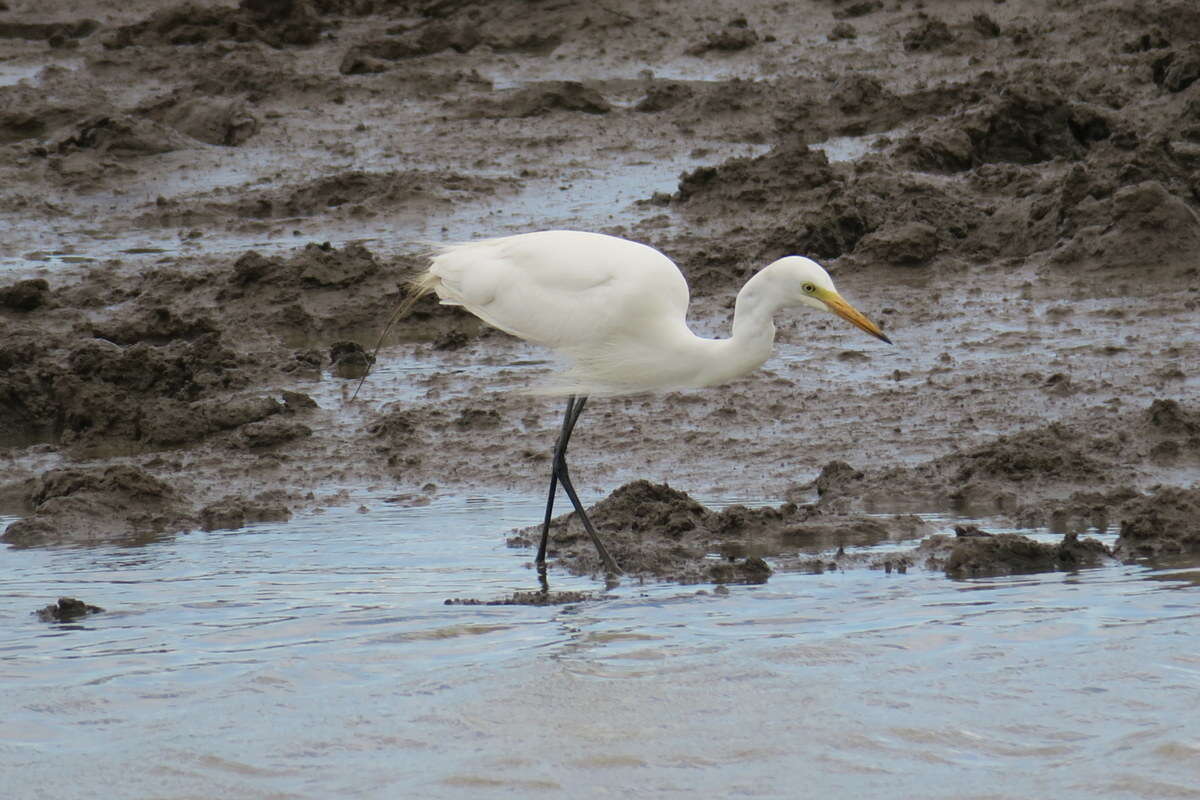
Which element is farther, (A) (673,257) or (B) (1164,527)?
(A) (673,257)

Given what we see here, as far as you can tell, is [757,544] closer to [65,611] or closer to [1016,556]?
[1016,556]

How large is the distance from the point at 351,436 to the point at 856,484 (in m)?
2.58

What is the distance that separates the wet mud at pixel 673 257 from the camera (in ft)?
22.8

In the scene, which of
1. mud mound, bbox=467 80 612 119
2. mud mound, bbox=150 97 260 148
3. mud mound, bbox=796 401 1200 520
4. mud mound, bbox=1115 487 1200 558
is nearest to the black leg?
mud mound, bbox=796 401 1200 520

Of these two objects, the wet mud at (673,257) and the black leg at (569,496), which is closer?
the black leg at (569,496)

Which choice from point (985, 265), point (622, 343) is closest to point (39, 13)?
point (985, 265)

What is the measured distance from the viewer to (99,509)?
705cm

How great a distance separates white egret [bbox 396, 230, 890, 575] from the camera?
622 centimetres

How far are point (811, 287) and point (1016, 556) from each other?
1.19m

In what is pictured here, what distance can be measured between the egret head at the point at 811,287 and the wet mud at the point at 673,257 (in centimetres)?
92

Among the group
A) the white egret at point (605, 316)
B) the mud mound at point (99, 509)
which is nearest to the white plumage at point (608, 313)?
the white egret at point (605, 316)

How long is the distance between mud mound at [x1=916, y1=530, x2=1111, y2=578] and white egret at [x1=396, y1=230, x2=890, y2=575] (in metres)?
0.95

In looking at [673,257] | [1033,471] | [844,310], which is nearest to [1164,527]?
[1033,471]

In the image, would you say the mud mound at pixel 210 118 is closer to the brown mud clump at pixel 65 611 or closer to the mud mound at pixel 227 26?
the mud mound at pixel 227 26
